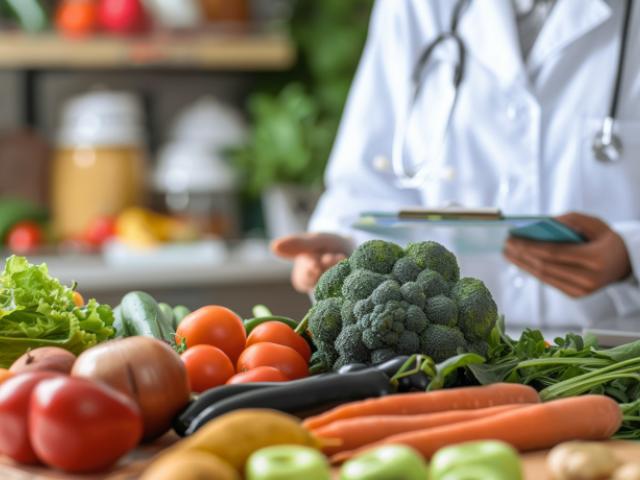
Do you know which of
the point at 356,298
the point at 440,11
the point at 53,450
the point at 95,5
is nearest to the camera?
the point at 53,450

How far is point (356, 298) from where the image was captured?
1.22 m

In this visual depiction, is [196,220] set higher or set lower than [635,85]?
lower

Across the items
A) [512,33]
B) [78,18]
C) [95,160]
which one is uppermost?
[78,18]

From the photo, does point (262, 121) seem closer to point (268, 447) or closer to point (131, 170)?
point (131, 170)

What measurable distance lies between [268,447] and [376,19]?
168 centimetres

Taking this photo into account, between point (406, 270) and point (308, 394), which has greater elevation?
point (406, 270)

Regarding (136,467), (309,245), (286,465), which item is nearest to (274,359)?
(136,467)

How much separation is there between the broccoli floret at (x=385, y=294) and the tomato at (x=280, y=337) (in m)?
0.16

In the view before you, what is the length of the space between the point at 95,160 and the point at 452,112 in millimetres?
1793

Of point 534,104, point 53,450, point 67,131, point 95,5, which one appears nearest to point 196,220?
point 67,131

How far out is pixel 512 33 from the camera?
85.1 inches

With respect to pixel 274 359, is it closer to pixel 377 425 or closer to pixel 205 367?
pixel 205 367

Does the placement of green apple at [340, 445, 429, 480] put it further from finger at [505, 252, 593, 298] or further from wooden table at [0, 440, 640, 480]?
finger at [505, 252, 593, 298]

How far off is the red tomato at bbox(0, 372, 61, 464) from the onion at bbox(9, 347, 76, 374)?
0.29 feet
